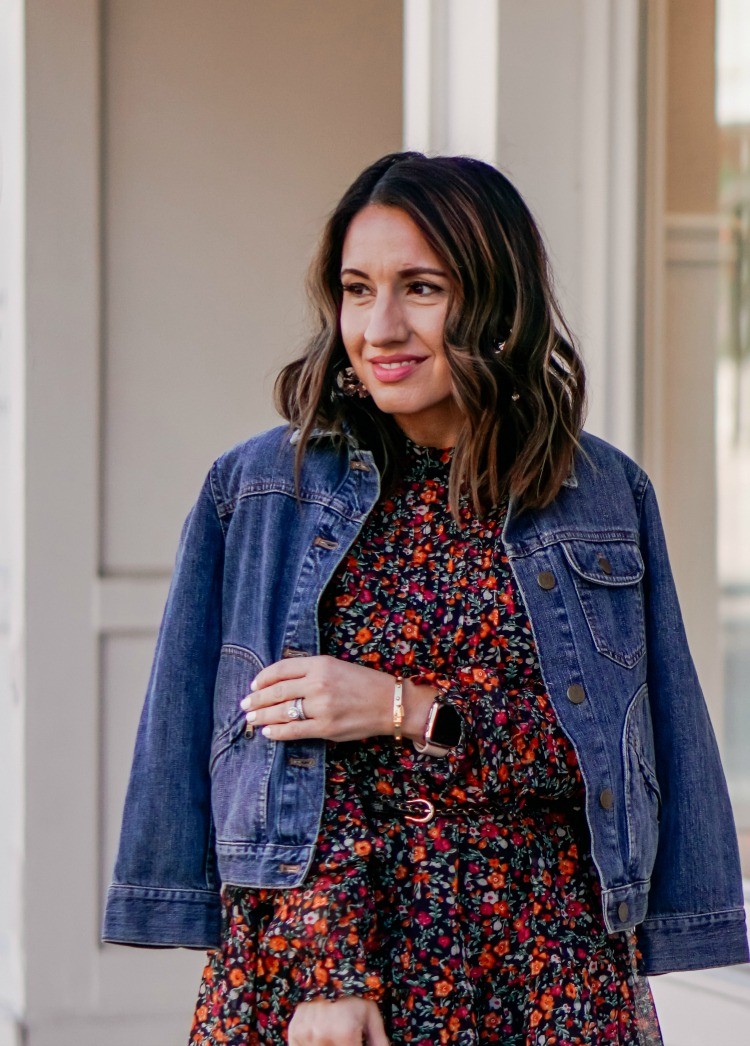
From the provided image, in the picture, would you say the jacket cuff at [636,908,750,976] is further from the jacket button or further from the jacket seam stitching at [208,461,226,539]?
the jacket seam stitching at [208,461,226,539]

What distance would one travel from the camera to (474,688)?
183cm

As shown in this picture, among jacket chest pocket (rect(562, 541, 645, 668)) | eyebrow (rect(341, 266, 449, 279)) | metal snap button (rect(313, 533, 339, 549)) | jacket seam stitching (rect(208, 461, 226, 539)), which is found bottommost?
jacket chest pocket (rect(562, 541, 645, 668))

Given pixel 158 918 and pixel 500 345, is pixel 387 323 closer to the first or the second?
pixel 500 345

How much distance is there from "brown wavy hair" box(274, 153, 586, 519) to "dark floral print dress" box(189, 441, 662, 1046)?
13cm

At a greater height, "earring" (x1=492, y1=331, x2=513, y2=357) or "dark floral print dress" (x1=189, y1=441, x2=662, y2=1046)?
"earring" (x1=492, y1=331, x2=513, y2=357)

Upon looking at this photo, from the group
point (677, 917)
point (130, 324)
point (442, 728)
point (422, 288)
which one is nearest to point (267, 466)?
point (422, 288)

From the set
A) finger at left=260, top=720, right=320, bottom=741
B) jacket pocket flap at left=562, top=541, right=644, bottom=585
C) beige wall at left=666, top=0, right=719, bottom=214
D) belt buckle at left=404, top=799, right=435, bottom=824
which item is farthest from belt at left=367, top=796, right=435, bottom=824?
beige wall at left=666, top=0, right=719, bottom=214

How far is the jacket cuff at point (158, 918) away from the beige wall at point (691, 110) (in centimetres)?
175

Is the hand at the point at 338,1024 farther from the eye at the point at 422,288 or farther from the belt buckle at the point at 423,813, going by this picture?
the eye at the point at 422,288

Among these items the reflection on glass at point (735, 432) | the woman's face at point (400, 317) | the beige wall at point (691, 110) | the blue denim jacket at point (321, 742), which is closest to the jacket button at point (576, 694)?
the blue denim jacket at point (321, 742)

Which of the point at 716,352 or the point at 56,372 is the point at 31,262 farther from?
the point at 716,352

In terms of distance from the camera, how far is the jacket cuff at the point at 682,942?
2008 mm

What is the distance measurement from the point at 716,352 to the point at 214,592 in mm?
1548

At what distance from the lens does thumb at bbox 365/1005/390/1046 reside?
173 cm
